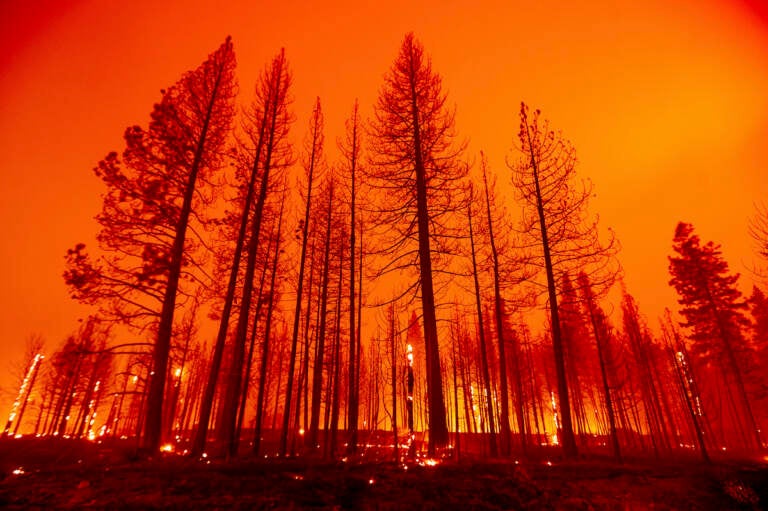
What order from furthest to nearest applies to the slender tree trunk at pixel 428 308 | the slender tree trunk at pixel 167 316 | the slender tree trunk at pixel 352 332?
1. the slender tree trunk at pixel 352 332
2. the slender tree trunk at pixel 167 316
3. the slender tree trunk at pixel 428 308

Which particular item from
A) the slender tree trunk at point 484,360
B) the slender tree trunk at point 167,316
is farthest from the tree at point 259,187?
the slender tree trunk at point 484,360

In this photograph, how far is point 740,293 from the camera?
80.6ft

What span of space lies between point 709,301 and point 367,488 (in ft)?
102

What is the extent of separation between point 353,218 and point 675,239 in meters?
26.3

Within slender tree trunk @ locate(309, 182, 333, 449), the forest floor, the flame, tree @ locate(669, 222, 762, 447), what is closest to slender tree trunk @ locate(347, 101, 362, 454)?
slender tree trunk @ locate(309, 182, 333, 449)

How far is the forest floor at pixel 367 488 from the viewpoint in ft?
14.8

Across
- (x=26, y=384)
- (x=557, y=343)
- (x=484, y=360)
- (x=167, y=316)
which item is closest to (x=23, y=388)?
(x=26, y=384)

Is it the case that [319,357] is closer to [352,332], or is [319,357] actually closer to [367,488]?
[352,332]

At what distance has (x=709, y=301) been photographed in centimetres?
2466

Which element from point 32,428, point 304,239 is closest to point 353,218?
point 304,239

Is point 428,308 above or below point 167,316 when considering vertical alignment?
above

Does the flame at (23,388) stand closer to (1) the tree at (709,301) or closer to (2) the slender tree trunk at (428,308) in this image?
(2) the slender tree trunk at (428,308)

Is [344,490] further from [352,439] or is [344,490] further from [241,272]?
[241,272]

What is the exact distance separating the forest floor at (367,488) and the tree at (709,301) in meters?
23.1
